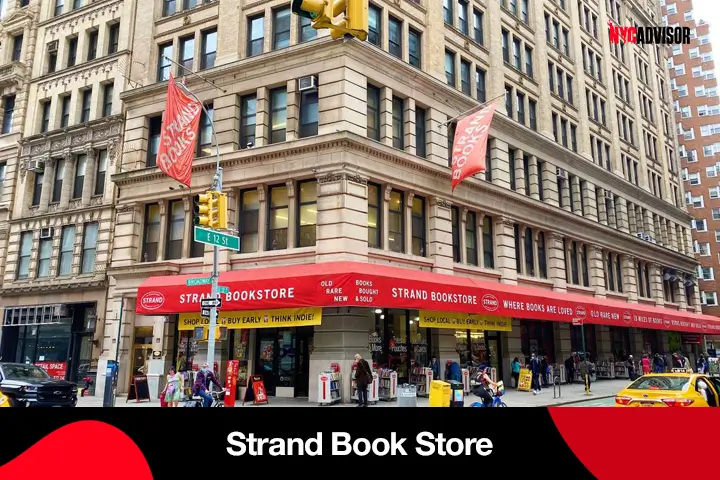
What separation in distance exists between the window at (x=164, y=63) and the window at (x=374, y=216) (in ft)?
42.7

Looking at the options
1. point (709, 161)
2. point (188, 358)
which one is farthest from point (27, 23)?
point (709, 161)

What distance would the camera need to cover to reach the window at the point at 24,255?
32312 millimetres

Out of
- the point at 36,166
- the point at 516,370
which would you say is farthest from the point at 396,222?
the point at 36,166

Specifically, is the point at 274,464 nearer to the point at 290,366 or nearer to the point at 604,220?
the point at 290,366

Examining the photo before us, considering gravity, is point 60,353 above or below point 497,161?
below

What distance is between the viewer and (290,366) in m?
22.2

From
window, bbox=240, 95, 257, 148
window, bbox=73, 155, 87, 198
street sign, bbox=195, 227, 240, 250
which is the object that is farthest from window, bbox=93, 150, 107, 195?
street sign, bbox=195, 227, 240, 250

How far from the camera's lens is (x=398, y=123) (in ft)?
82.1

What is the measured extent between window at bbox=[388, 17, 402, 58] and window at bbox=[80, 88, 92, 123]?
61.1 feet

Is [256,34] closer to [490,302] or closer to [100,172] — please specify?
[100,172]

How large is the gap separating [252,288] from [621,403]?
41.5 ft

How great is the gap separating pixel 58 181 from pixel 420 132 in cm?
2177

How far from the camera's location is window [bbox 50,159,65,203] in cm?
3228

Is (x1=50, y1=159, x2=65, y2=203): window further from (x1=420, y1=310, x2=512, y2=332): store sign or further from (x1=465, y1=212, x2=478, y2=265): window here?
(x1=465, y1=212, x2=478, y2=265): window
